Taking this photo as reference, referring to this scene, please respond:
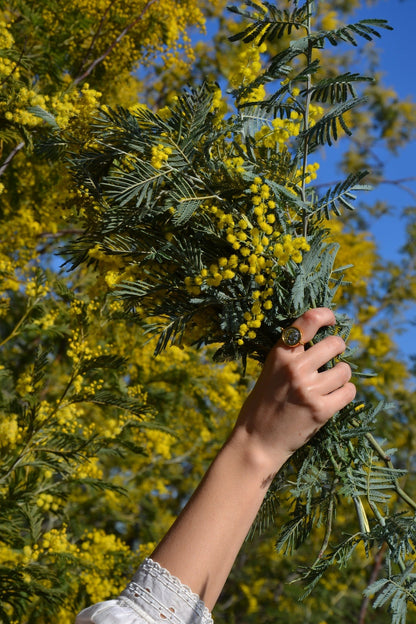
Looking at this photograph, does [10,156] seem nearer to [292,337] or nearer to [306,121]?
[306,121]

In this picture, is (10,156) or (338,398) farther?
(10,156)

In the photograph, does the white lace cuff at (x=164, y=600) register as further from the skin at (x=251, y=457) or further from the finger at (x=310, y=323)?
the finger at (x=310, y=323)

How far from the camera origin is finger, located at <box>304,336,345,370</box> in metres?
1.22

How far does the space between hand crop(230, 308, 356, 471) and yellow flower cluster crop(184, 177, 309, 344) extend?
123mm

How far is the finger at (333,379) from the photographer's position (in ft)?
4.00

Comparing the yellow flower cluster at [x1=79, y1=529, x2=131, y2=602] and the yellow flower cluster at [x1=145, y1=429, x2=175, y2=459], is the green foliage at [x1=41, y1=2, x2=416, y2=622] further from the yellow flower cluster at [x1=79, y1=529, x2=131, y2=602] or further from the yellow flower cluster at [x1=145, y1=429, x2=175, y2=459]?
the yellow flower cluster at [x1=145, y1=429, x2=175, y2=459]

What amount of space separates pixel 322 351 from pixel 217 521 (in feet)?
1.32

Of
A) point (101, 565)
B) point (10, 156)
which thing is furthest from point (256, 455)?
point (101, 565)

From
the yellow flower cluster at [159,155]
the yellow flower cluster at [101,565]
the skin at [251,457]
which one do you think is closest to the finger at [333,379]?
the skin at [251,457]

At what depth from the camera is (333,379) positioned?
1.25m

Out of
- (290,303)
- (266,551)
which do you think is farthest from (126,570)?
(266,551)

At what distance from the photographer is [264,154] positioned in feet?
4.93

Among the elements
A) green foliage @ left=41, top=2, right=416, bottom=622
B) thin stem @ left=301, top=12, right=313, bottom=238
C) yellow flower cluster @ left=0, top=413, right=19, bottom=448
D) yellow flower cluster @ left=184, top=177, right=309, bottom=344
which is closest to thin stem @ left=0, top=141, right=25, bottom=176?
green foliage @ left=41, top=2, right=416, bottom=622

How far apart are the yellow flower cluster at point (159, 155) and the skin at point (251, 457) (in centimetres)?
47
